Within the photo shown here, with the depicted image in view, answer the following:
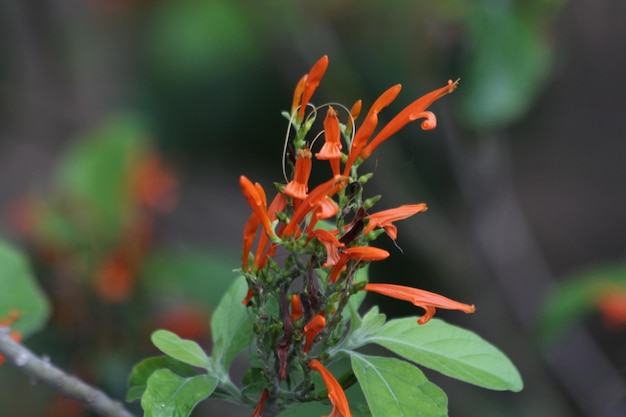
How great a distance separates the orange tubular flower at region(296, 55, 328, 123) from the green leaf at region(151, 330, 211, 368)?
24 cm

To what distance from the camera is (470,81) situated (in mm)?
2107

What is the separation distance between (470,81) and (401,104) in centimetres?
73

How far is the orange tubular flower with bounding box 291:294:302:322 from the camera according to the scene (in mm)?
764

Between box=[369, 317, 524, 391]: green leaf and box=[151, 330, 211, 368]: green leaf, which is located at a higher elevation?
box=[151, 330, 211, 368]: green leaf

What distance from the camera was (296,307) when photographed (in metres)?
0.77

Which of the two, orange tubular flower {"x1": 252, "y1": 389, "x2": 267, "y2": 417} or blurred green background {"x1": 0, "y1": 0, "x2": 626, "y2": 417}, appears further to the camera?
blurred green background {"x1": 0, "y1": 0, "x2": 626, "y2": 417}

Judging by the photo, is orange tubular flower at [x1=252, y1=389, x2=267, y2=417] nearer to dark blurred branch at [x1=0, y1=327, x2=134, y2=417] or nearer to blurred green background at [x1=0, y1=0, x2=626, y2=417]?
dark blurred branch at [x1=0, y1=327, x2=134, y2=417]

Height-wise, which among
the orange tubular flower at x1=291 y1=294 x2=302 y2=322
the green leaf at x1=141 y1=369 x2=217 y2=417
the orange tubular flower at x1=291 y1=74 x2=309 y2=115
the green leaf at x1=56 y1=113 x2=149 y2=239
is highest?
the green leaf at x1=56 y1=113 x2=149 y2=239

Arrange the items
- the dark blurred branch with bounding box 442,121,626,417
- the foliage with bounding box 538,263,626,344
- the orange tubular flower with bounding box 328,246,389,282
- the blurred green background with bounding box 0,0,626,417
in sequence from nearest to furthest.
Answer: the orange tubular flower with bounding box 328,246,389,282 → the foliage with bounding box 538,263,626,344 → the blurred green background with bounding box 0,0,626,417 → the dark blurred branch with bounding box 442,121,626,417

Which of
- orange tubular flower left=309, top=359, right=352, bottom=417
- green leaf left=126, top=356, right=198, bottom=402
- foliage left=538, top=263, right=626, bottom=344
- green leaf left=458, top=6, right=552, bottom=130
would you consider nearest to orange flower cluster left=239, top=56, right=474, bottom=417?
orange tubular flower left=309, top=359, right=352, bottom=417

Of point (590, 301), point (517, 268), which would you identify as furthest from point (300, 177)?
point (517, 268)

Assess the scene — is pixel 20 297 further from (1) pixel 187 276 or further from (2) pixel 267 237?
(1) pixel 187 276

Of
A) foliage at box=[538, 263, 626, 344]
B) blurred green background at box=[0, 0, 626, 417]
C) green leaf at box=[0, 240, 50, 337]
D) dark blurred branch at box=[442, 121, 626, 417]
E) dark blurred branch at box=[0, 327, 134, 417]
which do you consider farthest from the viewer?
dark blurred branch at box=[442, 121, 626, 417]

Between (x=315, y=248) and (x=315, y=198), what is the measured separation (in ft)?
0.16
